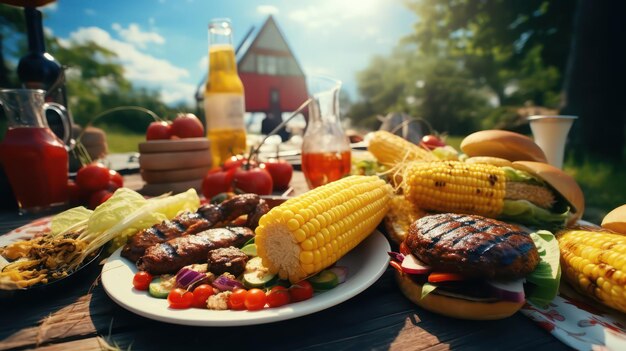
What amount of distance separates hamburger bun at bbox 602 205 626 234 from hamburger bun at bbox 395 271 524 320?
1081 mm

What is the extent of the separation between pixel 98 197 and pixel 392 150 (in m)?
2.86

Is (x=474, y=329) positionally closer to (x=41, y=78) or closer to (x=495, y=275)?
(x=495, y=275)

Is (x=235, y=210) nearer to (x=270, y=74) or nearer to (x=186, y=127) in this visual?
(x=186, y=127)

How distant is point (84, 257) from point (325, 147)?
1976 mm

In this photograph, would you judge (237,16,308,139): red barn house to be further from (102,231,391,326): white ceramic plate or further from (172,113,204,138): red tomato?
(102,231,391,326): white ceramic plate

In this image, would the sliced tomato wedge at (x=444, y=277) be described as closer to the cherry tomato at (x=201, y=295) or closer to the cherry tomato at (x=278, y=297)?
the cherry tomato at (x=278, y=297)

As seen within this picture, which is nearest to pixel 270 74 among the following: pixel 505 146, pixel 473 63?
pixel 473 63

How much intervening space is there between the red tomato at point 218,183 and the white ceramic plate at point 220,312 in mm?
1635

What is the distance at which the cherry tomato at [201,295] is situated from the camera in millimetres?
1241

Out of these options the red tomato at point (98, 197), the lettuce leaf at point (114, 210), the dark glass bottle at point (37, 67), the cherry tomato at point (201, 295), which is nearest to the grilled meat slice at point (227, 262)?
the cherry tomato at point (201, 295)

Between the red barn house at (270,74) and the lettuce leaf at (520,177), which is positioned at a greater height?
the red barn house at (270,74)

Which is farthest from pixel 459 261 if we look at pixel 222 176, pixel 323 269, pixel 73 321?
pixel 222 176

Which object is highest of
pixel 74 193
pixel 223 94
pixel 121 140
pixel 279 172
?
pixel 223 94

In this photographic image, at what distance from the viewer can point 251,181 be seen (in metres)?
3.16
